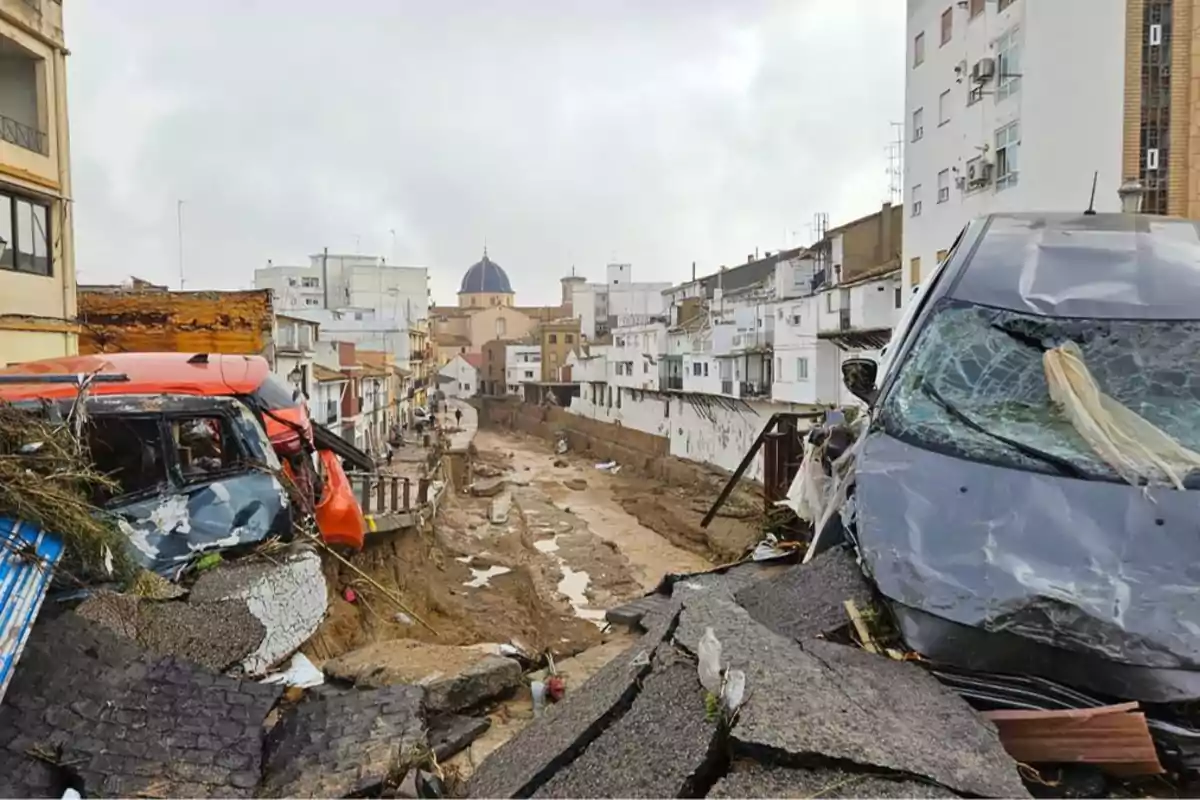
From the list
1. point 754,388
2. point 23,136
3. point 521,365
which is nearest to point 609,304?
point 521,365

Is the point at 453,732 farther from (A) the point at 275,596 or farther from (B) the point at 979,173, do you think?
(B) the point at 979,173

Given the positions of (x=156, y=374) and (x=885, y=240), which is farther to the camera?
(x=885, y=240)

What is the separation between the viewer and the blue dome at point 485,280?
374 ft

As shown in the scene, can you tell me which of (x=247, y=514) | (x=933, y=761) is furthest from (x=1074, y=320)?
(x=247, y=514)

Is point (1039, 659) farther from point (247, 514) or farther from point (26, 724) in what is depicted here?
point (247, 514)

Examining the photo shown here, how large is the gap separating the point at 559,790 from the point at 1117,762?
2.07m

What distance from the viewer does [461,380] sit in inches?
3393

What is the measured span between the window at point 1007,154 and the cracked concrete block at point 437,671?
71.0 ft

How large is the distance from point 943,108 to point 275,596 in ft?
84.2

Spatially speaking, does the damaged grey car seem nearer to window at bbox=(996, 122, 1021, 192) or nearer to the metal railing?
the metal railing

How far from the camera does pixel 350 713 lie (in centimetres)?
466

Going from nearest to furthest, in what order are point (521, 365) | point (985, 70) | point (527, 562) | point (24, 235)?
point (24, 235) → point (985, 70) → point (527, 562) → point (521, 365)

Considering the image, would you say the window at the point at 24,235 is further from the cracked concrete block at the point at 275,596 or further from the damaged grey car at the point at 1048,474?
the damaged grey car at the point at 1048,474

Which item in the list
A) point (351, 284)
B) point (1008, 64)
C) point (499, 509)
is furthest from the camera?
point (351, 284)
